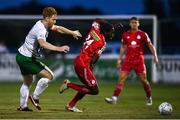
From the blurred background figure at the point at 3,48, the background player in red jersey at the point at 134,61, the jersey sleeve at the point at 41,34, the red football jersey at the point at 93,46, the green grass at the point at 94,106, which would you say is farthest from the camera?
the blurred background figure at the point at 3,48

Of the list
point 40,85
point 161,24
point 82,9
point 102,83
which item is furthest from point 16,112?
point 82,9

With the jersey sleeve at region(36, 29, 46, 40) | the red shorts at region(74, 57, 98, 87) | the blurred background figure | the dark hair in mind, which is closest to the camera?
the jersey sleeve at region(36, 29, 46, 40)

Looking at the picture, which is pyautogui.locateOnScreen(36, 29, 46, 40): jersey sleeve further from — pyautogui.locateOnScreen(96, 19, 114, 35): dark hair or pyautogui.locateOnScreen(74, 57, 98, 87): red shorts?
pyautogui.locateOnScreen(96, 19, 114, 35): dark hair

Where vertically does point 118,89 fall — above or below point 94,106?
above

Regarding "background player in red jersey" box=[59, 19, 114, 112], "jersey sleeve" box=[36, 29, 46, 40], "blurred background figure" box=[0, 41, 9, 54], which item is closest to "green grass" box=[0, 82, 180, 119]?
"background player in red jersey" box=[59, 19, 114, 112]

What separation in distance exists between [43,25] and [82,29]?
15577 mm

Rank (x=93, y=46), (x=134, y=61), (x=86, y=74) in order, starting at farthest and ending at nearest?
(x=134, y=61)
(x=93, y=46)
(x=86, y=74)

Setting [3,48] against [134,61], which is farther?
[3,48]

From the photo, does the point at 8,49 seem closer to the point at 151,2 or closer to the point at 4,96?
the point at 4,96

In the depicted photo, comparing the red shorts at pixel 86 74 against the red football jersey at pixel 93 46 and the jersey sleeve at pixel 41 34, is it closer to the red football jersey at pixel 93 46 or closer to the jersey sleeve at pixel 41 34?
the red football jersey at pixel 93 46

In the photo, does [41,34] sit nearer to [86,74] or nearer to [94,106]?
[86,74]

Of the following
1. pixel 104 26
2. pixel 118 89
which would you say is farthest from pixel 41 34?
pixel 118 89

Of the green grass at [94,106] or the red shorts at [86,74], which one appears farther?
the red shorts at [86,74]

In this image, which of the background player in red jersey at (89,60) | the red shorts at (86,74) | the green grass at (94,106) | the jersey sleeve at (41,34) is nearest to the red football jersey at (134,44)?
the green grass at (94,106)
